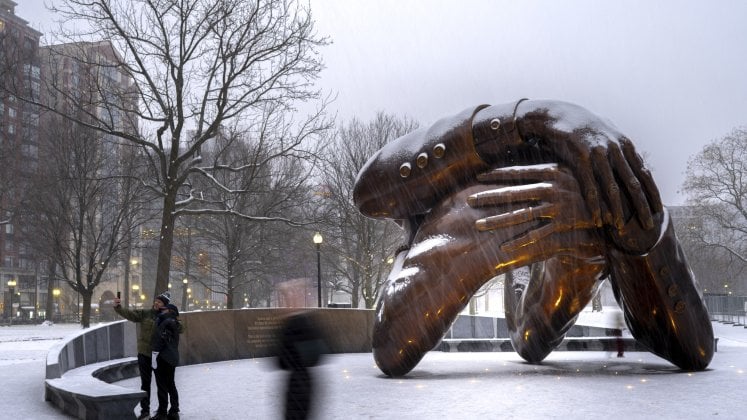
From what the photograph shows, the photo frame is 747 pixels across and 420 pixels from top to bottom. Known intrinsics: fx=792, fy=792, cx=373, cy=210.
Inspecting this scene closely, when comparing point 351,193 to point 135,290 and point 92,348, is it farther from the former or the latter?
point 135,290

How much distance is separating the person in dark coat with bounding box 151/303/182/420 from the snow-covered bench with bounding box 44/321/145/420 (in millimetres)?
332

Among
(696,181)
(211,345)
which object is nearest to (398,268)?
(211,345)

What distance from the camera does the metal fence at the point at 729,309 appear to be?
3930cm

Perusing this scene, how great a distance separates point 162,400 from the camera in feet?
27.8

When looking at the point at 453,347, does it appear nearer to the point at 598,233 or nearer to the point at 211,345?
the point at 211,345

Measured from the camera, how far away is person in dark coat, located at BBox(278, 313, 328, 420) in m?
5.35

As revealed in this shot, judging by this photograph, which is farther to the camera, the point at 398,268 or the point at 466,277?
the point at 398,268

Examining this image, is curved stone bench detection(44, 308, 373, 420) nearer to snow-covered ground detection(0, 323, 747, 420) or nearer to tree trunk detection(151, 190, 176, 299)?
snow-covered ground detection(0, 323, 747, 420)

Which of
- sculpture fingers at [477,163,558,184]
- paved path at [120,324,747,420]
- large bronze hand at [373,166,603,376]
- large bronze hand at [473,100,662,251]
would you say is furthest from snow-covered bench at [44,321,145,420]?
large bronze hand at [473,100,662,251]

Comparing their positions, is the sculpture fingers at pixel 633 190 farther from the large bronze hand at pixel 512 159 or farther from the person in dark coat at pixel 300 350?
the person in dark coat at pixel 300 350

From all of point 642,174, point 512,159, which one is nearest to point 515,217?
point 512,159

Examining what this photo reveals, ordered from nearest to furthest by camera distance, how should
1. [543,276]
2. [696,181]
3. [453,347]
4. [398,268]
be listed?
[398,268]
[543,276]
[453,347]
[696,181]

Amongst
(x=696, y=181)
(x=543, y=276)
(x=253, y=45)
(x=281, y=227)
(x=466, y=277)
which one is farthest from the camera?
(x=696, y=181)

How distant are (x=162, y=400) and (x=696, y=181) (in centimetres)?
4355
